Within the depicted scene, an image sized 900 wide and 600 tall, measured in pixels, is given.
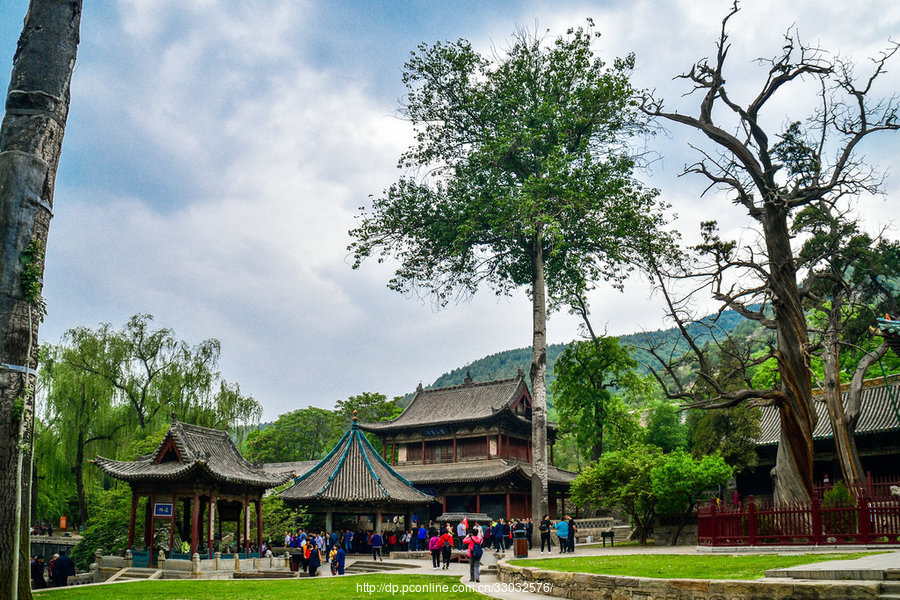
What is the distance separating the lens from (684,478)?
2461 cm

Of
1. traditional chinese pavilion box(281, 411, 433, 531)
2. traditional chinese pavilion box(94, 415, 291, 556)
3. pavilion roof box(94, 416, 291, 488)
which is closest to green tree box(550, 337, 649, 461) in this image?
traditional chinese pavilion box(281, 411, 433, 531)

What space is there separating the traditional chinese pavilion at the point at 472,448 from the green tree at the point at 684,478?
1264 cm

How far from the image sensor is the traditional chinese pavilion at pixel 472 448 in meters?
38.8

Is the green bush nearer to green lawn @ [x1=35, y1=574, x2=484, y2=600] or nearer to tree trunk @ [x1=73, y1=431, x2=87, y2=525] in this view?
green lawn @ [x1=35, y1=574, x2=484, y2=600]

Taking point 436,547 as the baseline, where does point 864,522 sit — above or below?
above

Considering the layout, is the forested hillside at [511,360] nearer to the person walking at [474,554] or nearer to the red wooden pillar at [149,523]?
the red wooden pillar at [149,523]

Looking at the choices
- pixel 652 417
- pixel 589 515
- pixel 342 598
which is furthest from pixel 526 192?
pixel 652 417

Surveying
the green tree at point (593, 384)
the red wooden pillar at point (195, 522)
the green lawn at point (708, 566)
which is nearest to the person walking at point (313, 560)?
the red wooden pillar at point (195, 522)

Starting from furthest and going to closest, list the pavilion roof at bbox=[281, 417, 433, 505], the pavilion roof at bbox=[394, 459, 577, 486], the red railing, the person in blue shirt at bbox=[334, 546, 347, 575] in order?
the pavilion roof at bbox=[394, 459, 577, 486] < the pavilion roof at bbox=[281, 417, 433, 505] < the person in blue shirt at bbox=[334, 546, 347, 575] < the red railing

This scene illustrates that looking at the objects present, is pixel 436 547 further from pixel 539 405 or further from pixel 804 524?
pixel 804 524

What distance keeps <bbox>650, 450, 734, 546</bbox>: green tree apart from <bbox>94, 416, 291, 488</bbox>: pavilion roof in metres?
14.6

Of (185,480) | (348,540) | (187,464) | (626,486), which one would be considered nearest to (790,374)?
(626,486)

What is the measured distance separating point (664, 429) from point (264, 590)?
1699 inches

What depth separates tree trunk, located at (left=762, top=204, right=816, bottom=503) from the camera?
18.2m
